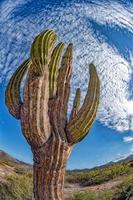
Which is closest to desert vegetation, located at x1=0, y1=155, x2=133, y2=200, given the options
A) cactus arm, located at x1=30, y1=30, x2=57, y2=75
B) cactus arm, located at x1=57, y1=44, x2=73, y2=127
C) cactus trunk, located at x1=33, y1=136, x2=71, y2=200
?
Result: cactus trunk, located at x1=33, y1=136, x2=71, y2=200

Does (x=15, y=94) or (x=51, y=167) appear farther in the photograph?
(x=15, y=94)

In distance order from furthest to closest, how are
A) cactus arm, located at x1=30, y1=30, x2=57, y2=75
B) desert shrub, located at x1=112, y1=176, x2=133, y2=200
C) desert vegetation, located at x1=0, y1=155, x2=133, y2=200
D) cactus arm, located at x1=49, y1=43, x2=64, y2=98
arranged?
desert vegetation, located at x1=0, y1=155, x2=133, y2=200, desert shrub, located at x1=112, y1=176, x2=133, y2=200, cactus arm, located at x1=49, y1=43, x2=64, y2=98, cactus arm, located at x1=30, y1=30, x2=57, y2=75

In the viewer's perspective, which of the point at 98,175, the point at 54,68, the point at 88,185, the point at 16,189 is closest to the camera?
the point at 54,68

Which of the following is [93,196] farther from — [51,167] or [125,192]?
[51,167]

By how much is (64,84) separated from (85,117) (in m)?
0.68

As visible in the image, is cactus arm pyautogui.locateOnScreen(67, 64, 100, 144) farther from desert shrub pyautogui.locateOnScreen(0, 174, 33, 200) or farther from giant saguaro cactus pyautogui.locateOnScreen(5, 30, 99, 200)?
desert shrub pyautogui.locateOnScreen(0, 174, 33, 200)

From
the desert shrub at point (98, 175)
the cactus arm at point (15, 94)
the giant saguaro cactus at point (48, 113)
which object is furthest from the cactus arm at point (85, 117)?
the desert shrub at point (98, 175)

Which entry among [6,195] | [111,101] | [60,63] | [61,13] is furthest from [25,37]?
[60,63]

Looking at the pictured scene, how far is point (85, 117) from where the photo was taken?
9.55 m

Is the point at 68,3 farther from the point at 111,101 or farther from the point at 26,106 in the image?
the point at 26,106

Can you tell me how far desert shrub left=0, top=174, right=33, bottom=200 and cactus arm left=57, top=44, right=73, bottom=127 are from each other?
44.4 ft

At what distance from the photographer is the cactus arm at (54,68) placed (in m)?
9.76

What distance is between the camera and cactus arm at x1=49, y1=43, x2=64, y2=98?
32.0ft

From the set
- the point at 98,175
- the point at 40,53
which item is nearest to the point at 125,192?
the point at 98,175
